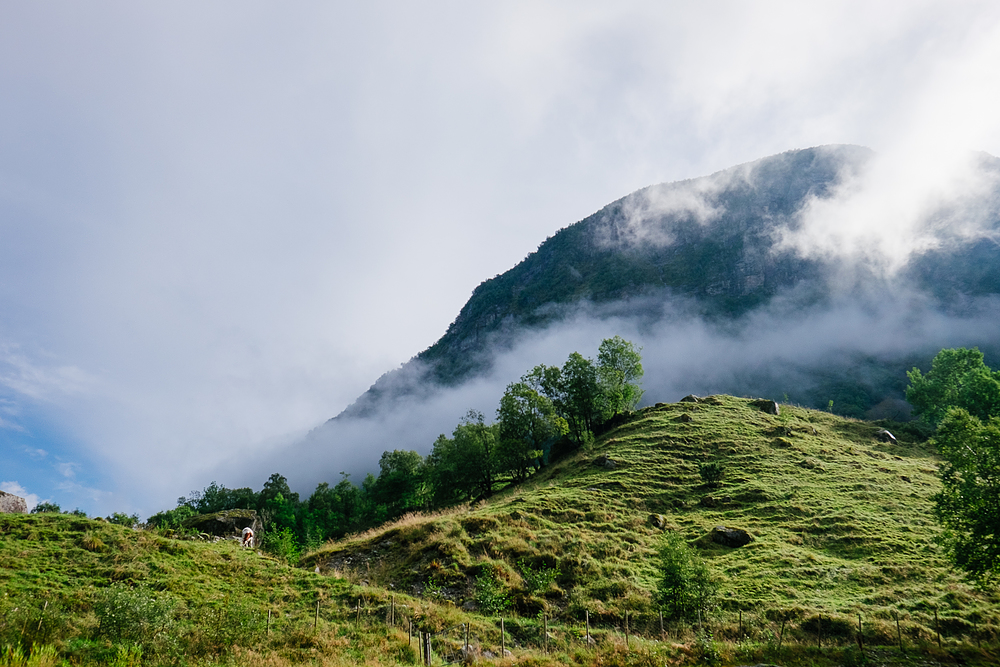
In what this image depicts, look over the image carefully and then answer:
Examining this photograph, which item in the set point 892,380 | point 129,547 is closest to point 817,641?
point 129,547

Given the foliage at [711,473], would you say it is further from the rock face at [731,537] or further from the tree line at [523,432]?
the tree line at [523,432]

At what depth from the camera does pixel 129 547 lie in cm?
2481

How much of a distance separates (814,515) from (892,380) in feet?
510

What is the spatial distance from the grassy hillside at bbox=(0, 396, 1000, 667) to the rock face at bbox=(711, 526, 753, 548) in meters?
0.75

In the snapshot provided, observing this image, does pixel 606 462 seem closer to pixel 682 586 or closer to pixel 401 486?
pixel 682 586

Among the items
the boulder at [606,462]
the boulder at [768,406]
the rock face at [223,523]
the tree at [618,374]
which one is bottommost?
the rock face at [223,523]

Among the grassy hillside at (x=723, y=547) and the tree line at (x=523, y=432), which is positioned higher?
the tree line at (x=523, y=432)

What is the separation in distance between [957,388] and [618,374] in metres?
55.0

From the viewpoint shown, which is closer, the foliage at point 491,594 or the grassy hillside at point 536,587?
the grassy hillside at point 536,587

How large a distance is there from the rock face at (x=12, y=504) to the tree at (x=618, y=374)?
64.3m

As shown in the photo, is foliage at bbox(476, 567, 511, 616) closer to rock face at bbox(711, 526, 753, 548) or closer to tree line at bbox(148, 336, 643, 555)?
rock face at bbox(711, 526, 753, 548)

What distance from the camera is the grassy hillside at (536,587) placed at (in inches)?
708

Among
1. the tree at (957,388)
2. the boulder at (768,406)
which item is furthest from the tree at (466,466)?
the tree at (957,388)

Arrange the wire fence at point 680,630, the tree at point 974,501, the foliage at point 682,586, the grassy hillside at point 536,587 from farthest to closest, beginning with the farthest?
the foliage at point 682,586
the tree at point 974,501
the wire fence at point 680,630
the grassy hillside at point 536,587
